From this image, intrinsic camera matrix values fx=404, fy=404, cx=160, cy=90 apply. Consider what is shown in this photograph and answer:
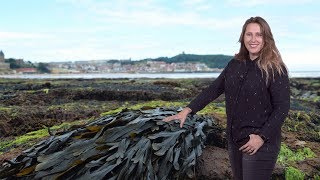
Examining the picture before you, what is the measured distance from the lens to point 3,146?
7184 millimetres

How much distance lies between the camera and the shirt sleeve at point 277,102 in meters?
3.58

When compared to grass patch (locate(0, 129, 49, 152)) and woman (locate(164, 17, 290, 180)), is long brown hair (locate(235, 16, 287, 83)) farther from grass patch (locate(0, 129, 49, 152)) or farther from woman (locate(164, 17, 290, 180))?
grass patch (locate(0, 129, 49, 152))

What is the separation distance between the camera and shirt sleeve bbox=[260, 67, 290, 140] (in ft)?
11.7

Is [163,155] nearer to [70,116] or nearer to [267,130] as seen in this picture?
[267,130]

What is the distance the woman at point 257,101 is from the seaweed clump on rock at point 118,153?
1.14 meters

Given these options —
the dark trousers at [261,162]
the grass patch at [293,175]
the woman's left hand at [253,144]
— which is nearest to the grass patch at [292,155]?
the grass patch at [293,175]

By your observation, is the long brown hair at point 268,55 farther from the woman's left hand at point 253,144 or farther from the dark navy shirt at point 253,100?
the woman's left hand at point 253,144

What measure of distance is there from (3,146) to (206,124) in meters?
3.72

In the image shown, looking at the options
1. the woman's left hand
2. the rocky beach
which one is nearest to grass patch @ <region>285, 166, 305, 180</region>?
the rocky beach

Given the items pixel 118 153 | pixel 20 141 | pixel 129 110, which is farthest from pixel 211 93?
pixel 20 141

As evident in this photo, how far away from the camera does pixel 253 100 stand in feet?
12.3

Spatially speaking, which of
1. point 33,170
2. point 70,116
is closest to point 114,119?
point 33,170

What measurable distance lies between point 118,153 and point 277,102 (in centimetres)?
197

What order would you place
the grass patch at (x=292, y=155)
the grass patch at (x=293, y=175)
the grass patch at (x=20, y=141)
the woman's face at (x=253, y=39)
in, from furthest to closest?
the grass patch at (x=20, y=141) < the grass patch at (x=292, y=155) < the grass patch at (x=293, y=175) < the woman's face at (x=253, y=39)
